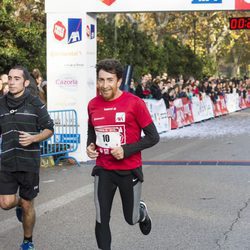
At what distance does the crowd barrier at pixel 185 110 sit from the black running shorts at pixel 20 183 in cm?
1320

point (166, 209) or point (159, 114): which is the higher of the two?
point (159, 114)

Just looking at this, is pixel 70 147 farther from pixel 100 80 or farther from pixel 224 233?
pixel 100 80

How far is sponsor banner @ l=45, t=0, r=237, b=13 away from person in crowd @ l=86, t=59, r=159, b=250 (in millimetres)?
7548

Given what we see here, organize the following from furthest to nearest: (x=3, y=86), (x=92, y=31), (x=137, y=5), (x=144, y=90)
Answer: (x=144, y=90), (x=92, y=31), (x=137, y=5), (x=3, y=86)

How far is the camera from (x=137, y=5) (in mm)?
12844

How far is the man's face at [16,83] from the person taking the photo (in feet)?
19.5

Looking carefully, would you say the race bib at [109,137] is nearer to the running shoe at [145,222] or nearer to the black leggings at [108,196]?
the black leggings at [108,196]

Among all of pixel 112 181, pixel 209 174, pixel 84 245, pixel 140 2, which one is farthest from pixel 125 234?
pixel 140 2

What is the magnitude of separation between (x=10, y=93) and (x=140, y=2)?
7.23 metres

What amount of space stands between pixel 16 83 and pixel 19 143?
55cm

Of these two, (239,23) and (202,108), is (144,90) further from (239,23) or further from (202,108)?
(202,108)

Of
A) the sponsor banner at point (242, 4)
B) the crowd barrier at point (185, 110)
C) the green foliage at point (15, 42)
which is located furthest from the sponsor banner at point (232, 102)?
the sponsor banner at point (242, 4)

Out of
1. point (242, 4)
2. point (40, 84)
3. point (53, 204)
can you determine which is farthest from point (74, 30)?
point (53, 204)

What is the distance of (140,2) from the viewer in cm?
1282
